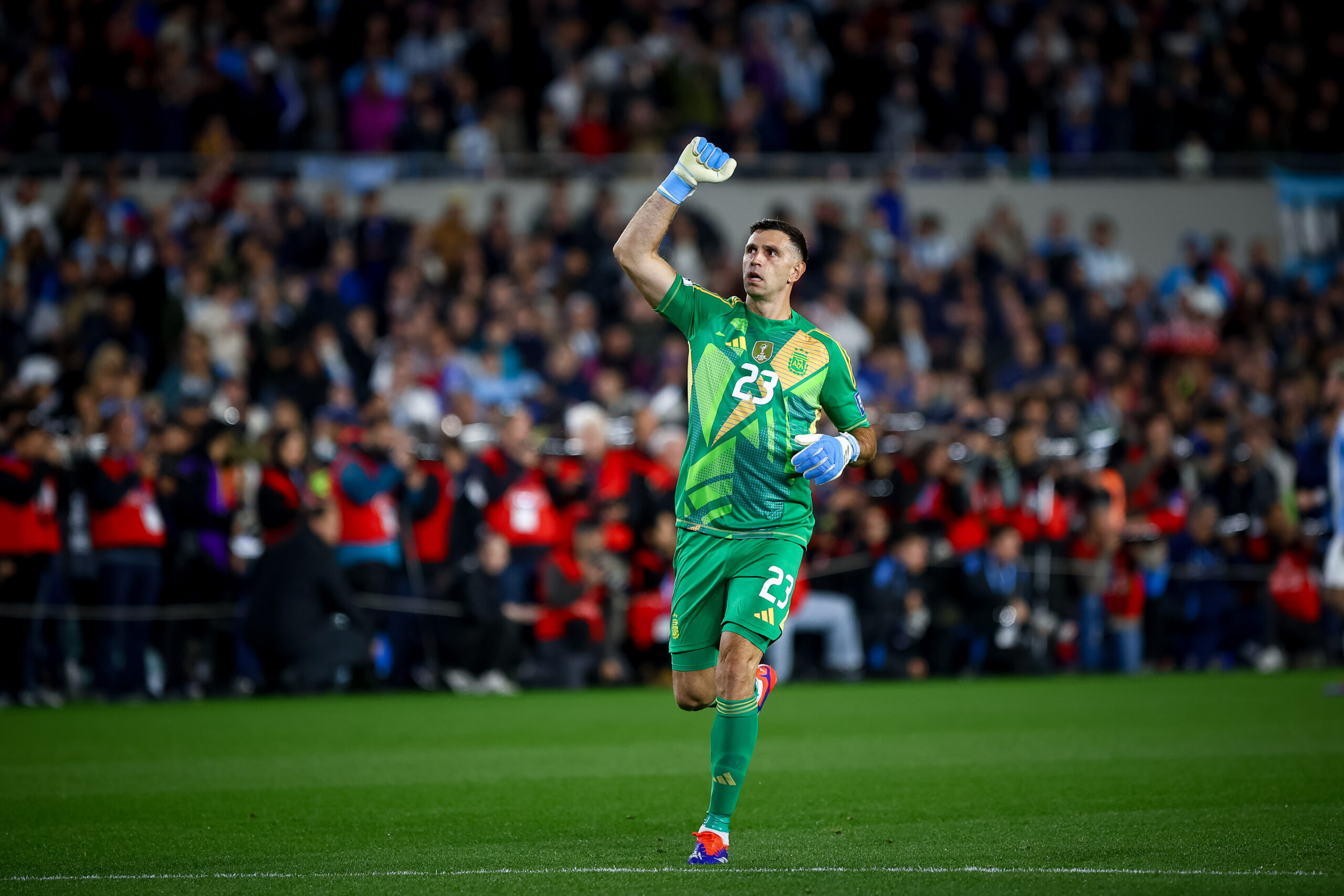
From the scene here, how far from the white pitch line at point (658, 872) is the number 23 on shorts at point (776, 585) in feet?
3.66

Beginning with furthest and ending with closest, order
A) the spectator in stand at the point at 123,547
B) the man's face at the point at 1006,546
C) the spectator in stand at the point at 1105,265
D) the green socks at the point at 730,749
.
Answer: the spectator in stand at the point at 1105,265 → the man's face at the point at 1006,546 → the spectator in stand at the point at 123,547 → the green socks at the point at 730,749

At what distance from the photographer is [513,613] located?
16.2 metres

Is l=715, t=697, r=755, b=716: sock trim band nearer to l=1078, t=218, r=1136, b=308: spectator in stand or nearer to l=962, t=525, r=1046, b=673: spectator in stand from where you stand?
l=962, t=525, r=1046, b=673: spectator in stand

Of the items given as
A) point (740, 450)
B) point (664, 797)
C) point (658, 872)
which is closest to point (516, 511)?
point (664, 797)

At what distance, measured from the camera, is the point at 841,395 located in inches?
290

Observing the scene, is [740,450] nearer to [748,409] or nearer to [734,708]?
[748,409]

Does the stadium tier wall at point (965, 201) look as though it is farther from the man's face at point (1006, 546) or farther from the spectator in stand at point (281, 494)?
the man's face at point (1006, 546)

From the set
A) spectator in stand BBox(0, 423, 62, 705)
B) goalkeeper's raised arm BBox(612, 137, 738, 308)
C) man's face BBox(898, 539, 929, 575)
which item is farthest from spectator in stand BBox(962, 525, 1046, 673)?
goalkeeper's raised arm BBox(612, 137, 738, 308)

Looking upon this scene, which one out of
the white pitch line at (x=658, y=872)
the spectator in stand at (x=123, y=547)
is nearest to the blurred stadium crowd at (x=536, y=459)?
the spectator in stand at (x=123, y=547)

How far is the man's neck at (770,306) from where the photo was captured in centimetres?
728

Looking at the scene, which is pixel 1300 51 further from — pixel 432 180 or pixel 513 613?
pixel 513 613

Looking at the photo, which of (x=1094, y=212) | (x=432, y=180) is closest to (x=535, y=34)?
(x=432, y=180)

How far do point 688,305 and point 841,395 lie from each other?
0.78 metres

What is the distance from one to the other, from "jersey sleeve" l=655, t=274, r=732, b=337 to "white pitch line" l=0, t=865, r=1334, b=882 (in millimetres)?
2261
